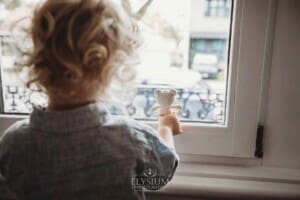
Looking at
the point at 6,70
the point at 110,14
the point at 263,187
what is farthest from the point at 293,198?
the point at 6,70

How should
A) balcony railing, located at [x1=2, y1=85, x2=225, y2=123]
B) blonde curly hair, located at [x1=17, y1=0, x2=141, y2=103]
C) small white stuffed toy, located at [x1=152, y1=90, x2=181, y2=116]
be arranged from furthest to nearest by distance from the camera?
1. balcony railing, located at [x1=2, y1=85, x2=225, y2=123]
2. small white stuffed toy, located at [x1=152, y1=90, x2=181, y2=116]
3. blonde curly hair, located at [x1=17, y1=0, x2=141, y2=103]

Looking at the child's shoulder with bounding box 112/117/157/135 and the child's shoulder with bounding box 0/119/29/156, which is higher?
the child's shoulder with bounding box 112/117/157/135

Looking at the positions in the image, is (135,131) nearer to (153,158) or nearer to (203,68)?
(153,158)

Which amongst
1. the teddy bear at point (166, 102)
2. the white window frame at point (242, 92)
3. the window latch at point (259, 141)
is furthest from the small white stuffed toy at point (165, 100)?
the window latch at point (259, 141)

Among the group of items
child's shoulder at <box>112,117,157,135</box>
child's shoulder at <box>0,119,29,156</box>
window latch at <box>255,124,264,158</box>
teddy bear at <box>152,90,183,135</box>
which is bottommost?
window latch at <box>255,124,264,158</box>

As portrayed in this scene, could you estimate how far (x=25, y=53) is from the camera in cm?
70

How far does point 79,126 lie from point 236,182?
40 cm

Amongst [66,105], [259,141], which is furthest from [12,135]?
[259,141]

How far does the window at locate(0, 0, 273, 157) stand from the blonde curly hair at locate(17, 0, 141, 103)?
0.59 ft

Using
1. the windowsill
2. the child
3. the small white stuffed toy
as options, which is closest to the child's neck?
the child

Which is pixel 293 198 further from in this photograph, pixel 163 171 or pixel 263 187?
pixel 163 171

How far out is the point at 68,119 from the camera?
2.29ft

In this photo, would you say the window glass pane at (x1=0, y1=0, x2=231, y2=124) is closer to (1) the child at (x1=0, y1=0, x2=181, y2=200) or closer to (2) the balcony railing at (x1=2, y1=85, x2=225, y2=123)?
(2) the balcony railing at (x1=2, y1=85, x2=225, y2=123)

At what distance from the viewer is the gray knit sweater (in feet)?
2.30
